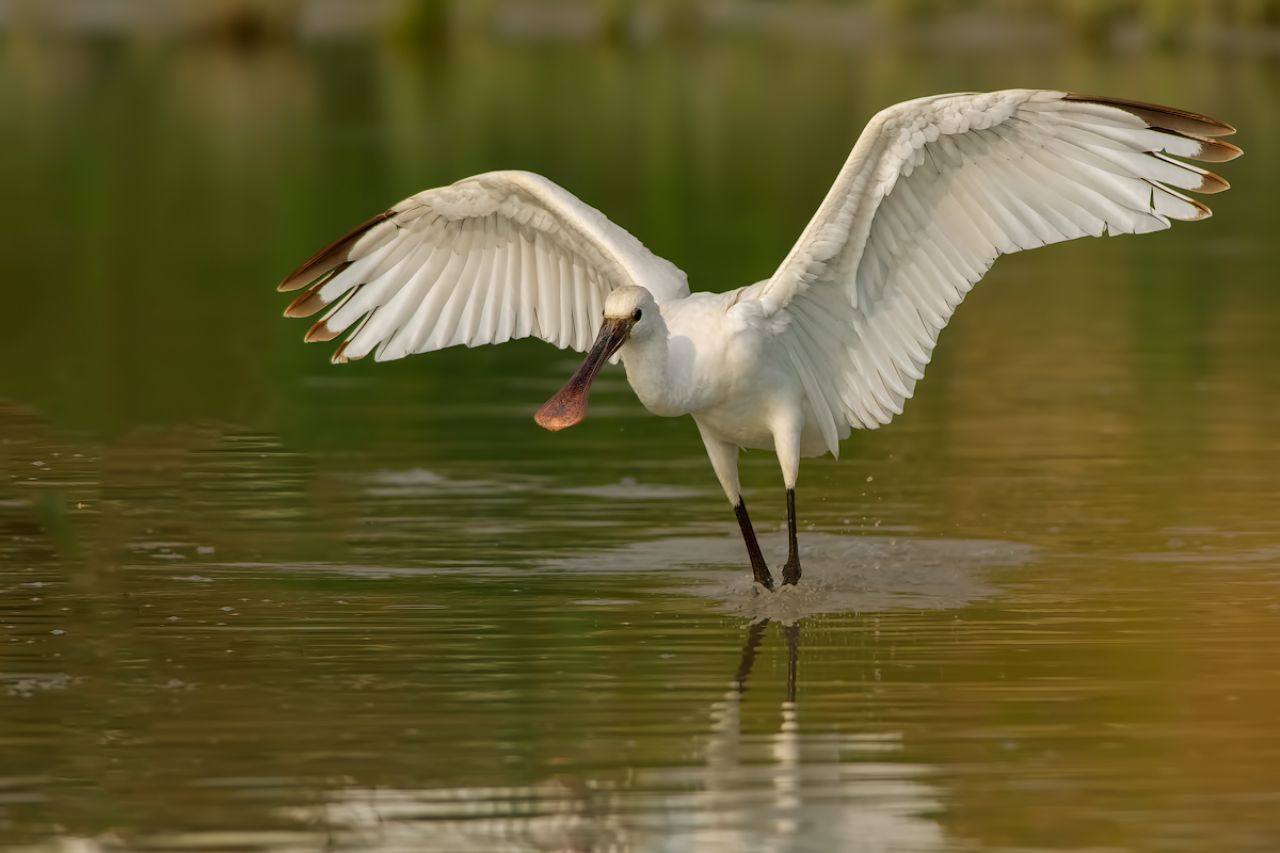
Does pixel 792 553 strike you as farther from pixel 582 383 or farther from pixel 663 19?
pixel 663 19

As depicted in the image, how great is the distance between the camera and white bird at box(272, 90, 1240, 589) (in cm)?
1237

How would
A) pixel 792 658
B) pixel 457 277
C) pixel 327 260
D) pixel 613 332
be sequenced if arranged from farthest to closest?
pixel 457 277 → pixel 327 260 → pixel 613 332 → pixel 792 658

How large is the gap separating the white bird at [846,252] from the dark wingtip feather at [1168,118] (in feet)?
0.04

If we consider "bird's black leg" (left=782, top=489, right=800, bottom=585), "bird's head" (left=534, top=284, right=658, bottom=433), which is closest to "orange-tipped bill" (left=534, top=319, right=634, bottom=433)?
"bird's head" (left=534, top=284, right=658, bottom=433)

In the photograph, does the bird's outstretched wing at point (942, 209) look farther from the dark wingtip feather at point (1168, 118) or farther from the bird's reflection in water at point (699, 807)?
the bird's reflection in water at point (699, 807)

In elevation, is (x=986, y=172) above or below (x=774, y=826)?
above

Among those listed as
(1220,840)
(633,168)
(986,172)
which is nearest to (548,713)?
(1220,840)

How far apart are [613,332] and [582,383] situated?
30cm

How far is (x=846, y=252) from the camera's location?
12.9m

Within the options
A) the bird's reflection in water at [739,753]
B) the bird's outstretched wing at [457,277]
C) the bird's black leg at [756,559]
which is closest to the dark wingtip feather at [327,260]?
the bird's outstretched wing at [457,277]

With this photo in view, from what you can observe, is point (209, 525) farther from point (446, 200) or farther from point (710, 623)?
point (710, 623)

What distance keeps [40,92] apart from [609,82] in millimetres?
10326

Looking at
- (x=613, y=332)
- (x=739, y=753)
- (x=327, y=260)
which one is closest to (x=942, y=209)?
(x=613, y=332)

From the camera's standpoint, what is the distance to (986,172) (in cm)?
1280
